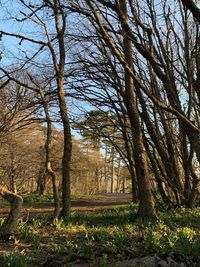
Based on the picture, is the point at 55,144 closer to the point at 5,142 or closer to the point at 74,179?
the point at 5,142

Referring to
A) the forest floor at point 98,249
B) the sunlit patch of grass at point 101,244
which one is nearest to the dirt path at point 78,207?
the sunlit patch of grass at point 101,244

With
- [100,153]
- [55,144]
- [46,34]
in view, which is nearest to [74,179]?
[100,153]

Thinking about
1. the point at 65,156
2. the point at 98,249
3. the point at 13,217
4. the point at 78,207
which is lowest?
the point at 98,249

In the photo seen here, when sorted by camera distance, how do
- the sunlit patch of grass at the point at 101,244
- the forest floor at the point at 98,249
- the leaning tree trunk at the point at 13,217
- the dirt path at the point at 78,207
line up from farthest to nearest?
the dirt path at the point at 78,207, the leaning tree trunk at the point at 13,217, the sunlit patch of grass at the point at 101,244, the forest floor at the point at 98,249

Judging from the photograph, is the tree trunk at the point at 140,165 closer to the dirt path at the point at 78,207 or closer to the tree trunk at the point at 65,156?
the tree trunk at the point at 65,156

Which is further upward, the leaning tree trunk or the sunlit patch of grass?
the leaning tree trunk

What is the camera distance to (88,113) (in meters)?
16.2

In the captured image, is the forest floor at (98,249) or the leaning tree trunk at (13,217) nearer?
the forest floor at (98,249)

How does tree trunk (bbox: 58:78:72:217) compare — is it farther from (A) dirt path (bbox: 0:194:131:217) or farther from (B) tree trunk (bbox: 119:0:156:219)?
(B) tree trunk (bbox: 119:0:156:219)

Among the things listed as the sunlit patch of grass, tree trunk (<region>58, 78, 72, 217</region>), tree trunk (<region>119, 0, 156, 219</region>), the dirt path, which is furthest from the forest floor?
the dirt path

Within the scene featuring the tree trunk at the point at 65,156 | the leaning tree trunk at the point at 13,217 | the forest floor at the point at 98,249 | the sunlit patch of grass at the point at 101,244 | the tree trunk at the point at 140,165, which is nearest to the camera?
the forest floor at the point at 98,249

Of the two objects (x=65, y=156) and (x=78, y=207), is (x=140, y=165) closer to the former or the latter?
(x=65, y=156)

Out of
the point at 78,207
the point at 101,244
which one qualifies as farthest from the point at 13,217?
the point at 78,207

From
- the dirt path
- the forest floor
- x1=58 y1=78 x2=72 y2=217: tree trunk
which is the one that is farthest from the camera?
the dirt path
